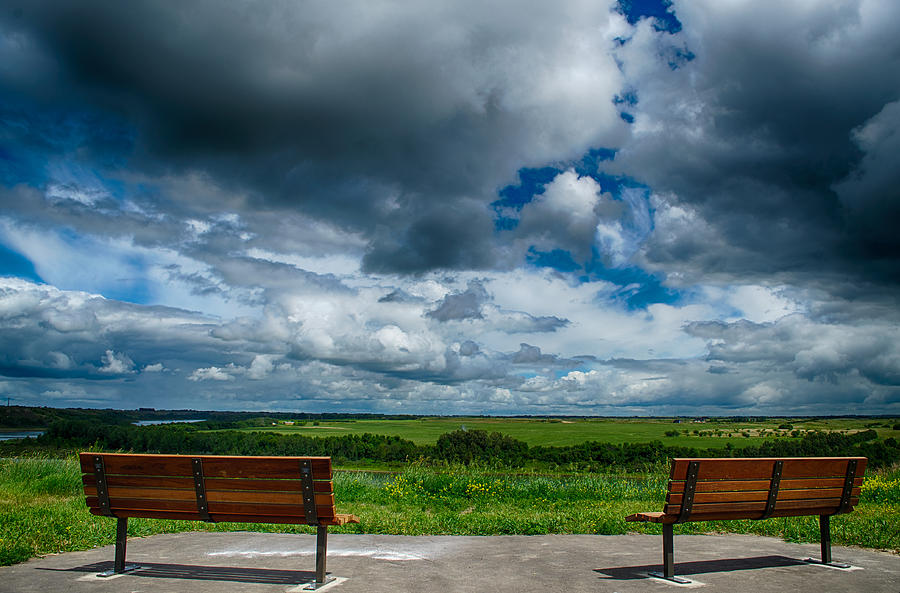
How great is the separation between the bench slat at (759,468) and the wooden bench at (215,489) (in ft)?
9.84

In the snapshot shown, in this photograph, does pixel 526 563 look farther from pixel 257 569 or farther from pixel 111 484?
pixel 111 484

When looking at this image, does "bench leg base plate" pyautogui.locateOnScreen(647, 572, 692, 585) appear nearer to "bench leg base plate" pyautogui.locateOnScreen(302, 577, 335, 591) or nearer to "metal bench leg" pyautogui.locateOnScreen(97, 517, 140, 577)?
"bench leg base plate" pyautogui.locateOnScreen(302, 577, 335, 591)

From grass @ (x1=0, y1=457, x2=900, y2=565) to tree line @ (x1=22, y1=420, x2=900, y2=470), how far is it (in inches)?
808

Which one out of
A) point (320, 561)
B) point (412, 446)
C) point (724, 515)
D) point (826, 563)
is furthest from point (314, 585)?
point (412, 446)

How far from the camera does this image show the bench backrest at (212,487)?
16.9 ft

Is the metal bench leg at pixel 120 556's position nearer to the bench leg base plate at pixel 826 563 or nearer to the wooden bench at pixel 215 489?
the wooden bench at pixel 215 489

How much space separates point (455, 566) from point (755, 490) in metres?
2.88

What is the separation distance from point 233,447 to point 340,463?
13.0 m

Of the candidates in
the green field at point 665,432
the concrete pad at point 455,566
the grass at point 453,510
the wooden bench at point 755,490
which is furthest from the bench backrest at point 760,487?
the green field at point 665,432

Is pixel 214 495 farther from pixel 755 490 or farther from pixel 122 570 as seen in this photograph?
pixel 755 490

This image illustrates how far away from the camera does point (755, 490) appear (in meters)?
5.83

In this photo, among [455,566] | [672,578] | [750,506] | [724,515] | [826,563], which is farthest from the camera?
[826,563]

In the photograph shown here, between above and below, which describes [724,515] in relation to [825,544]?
above

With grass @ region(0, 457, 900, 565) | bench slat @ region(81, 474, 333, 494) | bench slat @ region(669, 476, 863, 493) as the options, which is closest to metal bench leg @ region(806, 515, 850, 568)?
bench slat @ region(669, 476, 863, 493)
